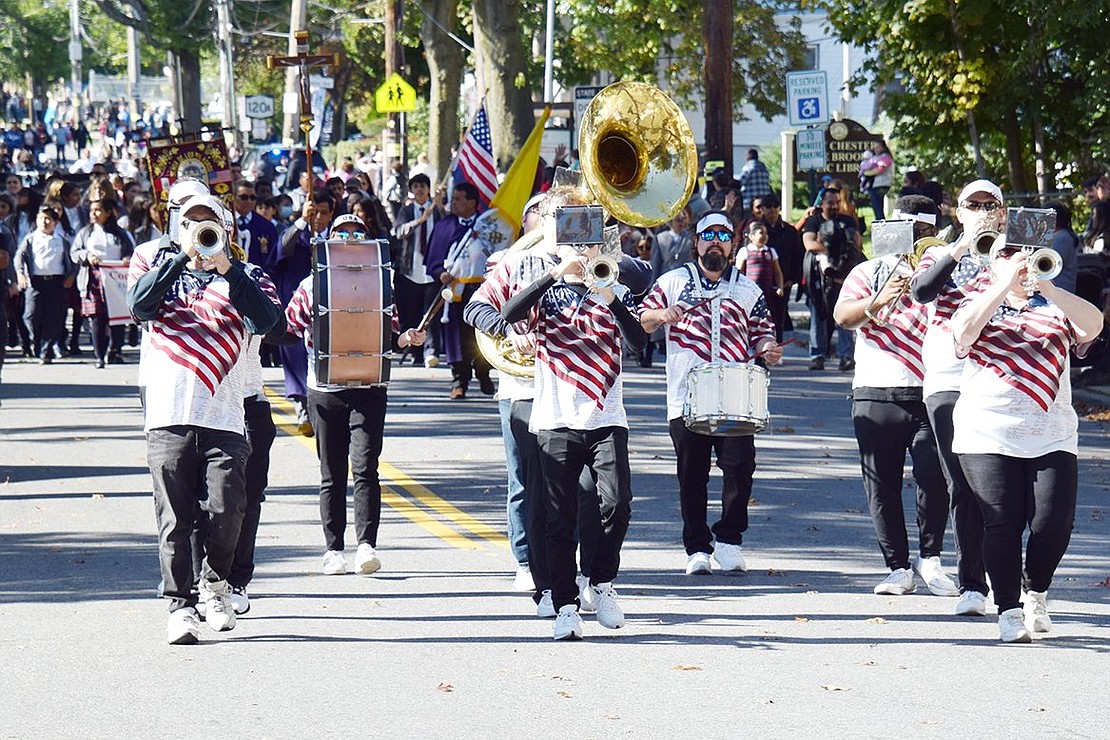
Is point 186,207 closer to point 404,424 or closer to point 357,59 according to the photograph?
point 404,424

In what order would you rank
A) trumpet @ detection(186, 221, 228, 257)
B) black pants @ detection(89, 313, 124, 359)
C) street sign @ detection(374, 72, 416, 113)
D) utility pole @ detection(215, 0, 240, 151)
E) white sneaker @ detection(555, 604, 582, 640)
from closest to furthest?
trumpet @ detection(186, 221, 228, 257), white sneaker @ detection(555, 604, 582, 640), black pants @ detection(89, 313, 124, 359), street sign @ detection(374, 72, 416, 113), utility pole @ detection(215, 0, 240, 151)

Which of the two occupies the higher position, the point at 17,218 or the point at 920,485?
the point at 17,218

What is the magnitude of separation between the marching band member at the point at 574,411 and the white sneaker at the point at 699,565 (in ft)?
5.25

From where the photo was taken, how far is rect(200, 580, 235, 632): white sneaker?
875 cm

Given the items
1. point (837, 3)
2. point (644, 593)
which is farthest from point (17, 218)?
point (644, 593)

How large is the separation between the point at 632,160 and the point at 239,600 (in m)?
2.79

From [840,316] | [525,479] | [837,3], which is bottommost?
[525,479]

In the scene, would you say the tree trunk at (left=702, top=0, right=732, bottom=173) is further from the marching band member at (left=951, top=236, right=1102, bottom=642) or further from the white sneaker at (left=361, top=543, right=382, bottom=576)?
the marching band member at (left=951, top=236, right=1102, bottom=642)

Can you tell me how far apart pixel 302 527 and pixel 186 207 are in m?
3.78

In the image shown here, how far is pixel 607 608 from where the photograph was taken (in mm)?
8789

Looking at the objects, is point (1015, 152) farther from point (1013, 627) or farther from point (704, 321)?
point (1013, 627)

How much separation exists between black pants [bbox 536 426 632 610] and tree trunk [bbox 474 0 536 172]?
60.7 feet

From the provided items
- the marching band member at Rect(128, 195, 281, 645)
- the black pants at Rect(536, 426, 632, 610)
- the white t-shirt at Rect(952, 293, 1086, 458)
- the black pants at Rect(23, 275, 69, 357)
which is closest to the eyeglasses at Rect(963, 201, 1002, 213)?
the white t-shirt at Rect(952, 293, 1086, 458)

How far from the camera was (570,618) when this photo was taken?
8.62 m
